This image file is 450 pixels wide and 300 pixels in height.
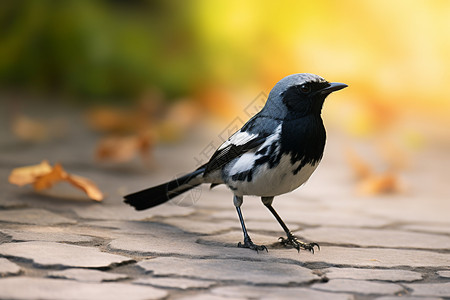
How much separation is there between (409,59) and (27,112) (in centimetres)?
534

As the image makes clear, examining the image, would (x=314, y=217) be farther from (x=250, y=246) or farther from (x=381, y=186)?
(x=381, y=186)

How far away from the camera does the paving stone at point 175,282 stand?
2.41m

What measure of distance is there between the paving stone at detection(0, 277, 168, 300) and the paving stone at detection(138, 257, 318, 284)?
0.25m

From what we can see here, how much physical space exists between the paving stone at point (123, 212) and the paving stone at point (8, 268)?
1.08 m

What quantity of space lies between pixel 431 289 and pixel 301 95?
119 centimetres

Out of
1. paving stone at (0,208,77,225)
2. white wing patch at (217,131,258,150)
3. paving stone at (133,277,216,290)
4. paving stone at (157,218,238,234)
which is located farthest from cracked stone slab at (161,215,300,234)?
paving stone at (133,277,216,290)

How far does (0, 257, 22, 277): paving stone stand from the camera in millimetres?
2424

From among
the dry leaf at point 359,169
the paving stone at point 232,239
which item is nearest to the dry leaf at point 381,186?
the dry leaf at point 359,169

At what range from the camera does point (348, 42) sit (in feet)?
30.4

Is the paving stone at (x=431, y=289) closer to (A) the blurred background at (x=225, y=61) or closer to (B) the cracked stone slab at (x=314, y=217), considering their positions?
(B) the cracked stone slab at (x=314, y=217)

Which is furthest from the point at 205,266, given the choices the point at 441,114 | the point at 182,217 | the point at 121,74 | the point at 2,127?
the point at 441,114

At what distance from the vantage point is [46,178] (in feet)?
13.1

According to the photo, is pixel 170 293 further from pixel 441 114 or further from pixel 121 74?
pixel 441 114

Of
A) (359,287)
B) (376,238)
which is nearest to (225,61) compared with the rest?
(376,238)
